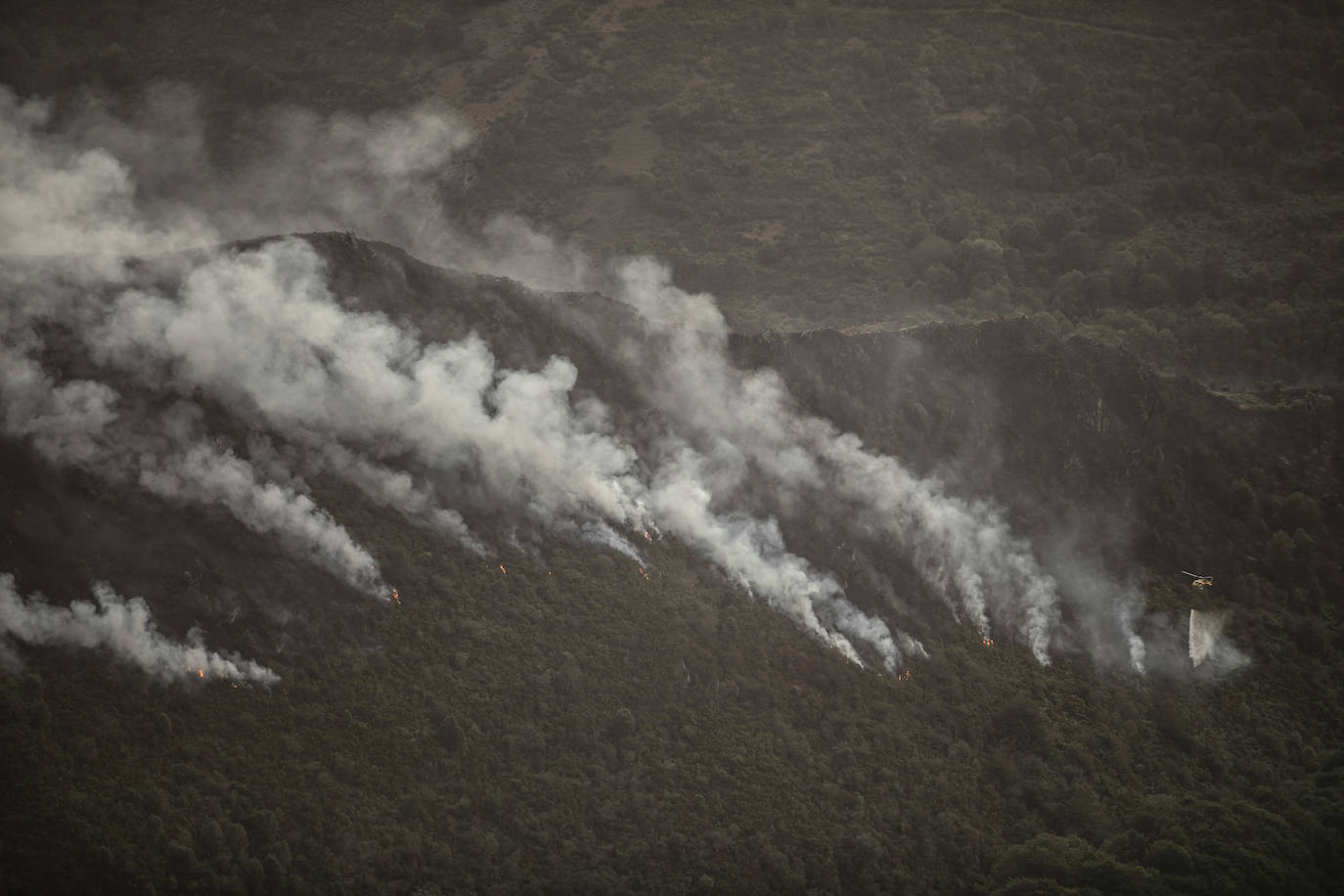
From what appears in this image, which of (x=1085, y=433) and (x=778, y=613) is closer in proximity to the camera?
(x=778, y=613)

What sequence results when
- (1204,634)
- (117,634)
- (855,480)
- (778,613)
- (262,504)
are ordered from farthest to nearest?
(855,480), (1204,634), (778,613), (262,504), (117,634)

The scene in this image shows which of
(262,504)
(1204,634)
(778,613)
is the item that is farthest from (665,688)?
(1204,634)

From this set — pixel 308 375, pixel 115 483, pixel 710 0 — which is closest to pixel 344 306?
pixel 308 375

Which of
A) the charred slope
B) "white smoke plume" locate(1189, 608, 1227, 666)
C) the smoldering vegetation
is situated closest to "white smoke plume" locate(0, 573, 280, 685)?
Result: the smoldering vegetation

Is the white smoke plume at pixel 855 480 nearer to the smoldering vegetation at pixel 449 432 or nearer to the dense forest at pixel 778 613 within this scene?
the smoldering vegetation at pixel 449 432

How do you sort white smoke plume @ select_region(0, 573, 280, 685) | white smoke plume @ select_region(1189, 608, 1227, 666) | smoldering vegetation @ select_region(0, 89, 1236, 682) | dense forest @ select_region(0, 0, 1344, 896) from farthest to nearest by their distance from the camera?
white smoke plume @ select_region(1189, 608, 1227, 666), smoldering vegetation @ select_region(0, 89, 1236, 682), dense forest @ select_region(0, 0, 1344, 896), white smoke plume @ select_region(0, 573, 280, 685)

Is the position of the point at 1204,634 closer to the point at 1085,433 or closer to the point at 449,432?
the point at 1085,433

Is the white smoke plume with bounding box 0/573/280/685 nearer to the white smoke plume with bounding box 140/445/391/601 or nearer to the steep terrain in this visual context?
the steep terrain
